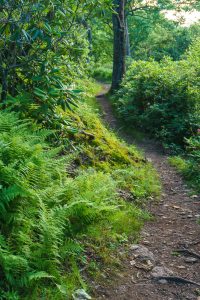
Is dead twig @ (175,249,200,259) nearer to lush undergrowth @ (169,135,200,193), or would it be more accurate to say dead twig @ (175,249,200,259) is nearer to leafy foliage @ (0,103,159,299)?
leafy foliage @ (0,103,159,299)

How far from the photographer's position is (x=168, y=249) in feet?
16.0

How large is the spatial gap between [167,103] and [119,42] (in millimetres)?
5979

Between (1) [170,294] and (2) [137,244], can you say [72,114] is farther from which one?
(1) [170,294]

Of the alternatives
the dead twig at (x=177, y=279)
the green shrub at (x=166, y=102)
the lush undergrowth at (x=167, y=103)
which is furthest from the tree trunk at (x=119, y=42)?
the dead twig at (x=177, y=279)

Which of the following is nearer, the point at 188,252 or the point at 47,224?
the point at 47,224

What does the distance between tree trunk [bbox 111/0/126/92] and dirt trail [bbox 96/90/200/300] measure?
10345mm

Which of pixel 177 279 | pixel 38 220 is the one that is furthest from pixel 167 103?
pixel 38 220

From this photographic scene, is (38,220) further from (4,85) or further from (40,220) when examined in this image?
(4,85)

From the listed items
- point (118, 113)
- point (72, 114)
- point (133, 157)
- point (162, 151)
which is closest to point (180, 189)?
point (133, 157)

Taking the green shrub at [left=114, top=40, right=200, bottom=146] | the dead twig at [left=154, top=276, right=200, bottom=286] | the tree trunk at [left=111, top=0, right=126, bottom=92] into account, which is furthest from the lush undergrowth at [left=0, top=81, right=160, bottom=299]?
the tree trunk at [left=111, top=0, right=126, bottom=92]

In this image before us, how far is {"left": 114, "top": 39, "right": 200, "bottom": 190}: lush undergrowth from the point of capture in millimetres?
11766

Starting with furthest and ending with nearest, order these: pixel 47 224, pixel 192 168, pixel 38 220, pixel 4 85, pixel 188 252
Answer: pixel 192 168 → pixel 4 85 → pixel 188 252 → pixel 38 220 → pixel 47 224

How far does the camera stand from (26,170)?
3826 millimetres

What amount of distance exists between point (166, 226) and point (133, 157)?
3160 millimetres
